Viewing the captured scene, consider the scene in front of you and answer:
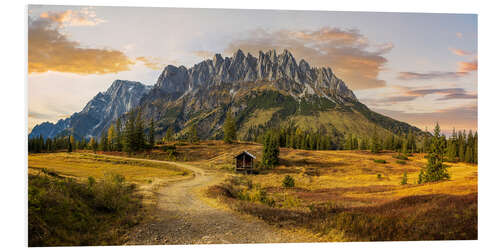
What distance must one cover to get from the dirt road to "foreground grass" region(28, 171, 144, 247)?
64 cm

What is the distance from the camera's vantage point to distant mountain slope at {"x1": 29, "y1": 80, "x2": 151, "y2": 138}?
1101 centimetres

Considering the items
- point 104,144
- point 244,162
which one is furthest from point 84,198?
point 244,162

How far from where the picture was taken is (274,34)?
12031 millimetres

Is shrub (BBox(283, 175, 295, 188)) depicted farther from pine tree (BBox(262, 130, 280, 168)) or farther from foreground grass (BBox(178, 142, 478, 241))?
pine tree (BBox(262, 130, 280, 168))

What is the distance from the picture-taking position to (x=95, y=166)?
36.7 feet

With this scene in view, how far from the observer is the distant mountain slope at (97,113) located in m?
11.0

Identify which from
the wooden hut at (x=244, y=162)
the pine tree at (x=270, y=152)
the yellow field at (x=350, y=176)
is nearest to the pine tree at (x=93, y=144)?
the yellow field at (x=350, y=176)

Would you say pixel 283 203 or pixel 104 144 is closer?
pixel 283 203

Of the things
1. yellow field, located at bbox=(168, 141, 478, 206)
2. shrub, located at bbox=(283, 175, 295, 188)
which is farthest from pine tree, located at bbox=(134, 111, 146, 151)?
shrub, located at bbox=(283, 175, 295, 188)

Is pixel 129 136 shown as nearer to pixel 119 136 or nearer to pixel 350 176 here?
pixel 119 136

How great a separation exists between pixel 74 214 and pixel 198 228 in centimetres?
392
